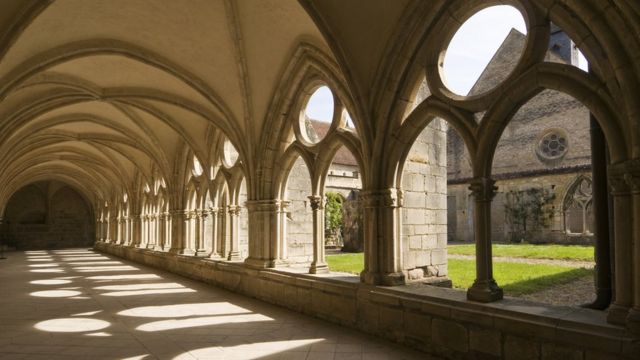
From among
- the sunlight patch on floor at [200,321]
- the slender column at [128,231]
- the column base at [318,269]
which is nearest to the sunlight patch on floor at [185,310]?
the sunlight patch on floor at [200,321]

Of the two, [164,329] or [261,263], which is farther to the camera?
[261,263]

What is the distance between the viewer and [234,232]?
8336 mm

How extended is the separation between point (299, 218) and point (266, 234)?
2.65 ft

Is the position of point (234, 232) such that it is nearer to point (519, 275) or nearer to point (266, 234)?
point (266, 234)

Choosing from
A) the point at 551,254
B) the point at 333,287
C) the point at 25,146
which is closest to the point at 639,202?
the point at 333,287

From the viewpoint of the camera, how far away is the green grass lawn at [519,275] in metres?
6.55

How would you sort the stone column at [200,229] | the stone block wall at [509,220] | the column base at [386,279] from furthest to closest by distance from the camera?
the stone block wall at [509,220] → the stone column at [200,229] → the column base at [386,279]

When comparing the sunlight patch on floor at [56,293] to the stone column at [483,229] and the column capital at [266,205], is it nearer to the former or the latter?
the column capital at [266,205]

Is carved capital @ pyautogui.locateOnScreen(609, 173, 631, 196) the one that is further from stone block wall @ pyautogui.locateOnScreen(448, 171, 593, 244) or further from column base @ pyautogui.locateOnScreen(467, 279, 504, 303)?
stone block wall @ pyautogui.locateOnScreen(448, 171, 593, 244)

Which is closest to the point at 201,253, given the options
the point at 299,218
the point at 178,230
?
the point at 178,230

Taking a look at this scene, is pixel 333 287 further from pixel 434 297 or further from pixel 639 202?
pixel 639 202

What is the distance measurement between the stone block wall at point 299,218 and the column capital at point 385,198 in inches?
106

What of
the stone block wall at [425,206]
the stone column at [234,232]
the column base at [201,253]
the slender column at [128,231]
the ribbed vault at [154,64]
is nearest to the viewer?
the stone block wall at [425,206]

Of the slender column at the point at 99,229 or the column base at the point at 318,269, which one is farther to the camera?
the slender column at the point at 99,229
